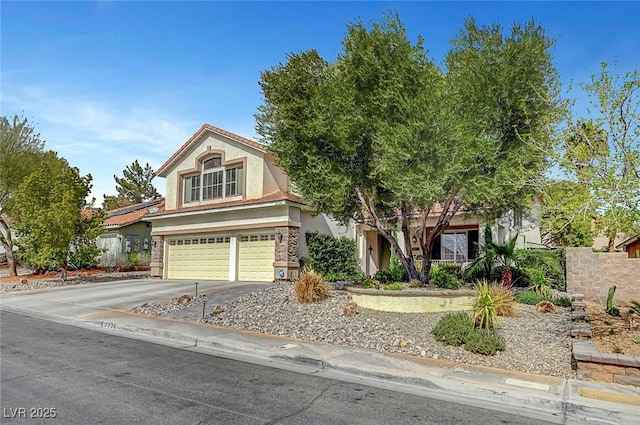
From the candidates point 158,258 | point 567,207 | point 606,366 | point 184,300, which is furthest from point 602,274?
point 158,258

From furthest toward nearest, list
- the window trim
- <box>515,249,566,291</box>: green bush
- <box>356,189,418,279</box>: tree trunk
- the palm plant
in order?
the window trim, <box>515,249,566,291</box>: green bush, the palm plant, <box>356,189,418,279</box>: tree trunk

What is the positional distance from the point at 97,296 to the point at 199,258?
6.34m

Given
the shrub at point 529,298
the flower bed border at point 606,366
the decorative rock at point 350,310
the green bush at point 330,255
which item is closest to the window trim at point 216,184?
the green bush at point 330,255

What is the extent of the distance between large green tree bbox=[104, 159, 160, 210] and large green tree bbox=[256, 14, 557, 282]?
4368 centimetres

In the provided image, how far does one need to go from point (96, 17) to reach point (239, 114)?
5752 millimetres

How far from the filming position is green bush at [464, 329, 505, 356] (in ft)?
28.8

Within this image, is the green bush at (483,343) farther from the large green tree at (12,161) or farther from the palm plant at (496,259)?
the large green tree at (12,161)

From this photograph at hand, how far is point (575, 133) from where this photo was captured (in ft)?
30.8

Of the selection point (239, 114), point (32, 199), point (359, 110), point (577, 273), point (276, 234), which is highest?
point (239, 114)

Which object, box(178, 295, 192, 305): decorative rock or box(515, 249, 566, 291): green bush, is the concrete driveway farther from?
box(515, 249, 566, 291): green bush

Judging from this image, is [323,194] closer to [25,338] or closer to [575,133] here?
[575,133]

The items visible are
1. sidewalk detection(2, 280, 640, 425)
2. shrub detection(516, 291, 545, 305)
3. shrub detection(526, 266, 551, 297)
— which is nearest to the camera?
sidewalk detection(2, 280, 640, 425)

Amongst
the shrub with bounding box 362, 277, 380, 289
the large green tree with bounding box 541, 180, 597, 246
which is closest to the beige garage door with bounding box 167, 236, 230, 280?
the shrub with bounding box 362, 277, 380, 289

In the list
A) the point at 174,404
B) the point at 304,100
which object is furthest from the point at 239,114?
the point at 174,404
